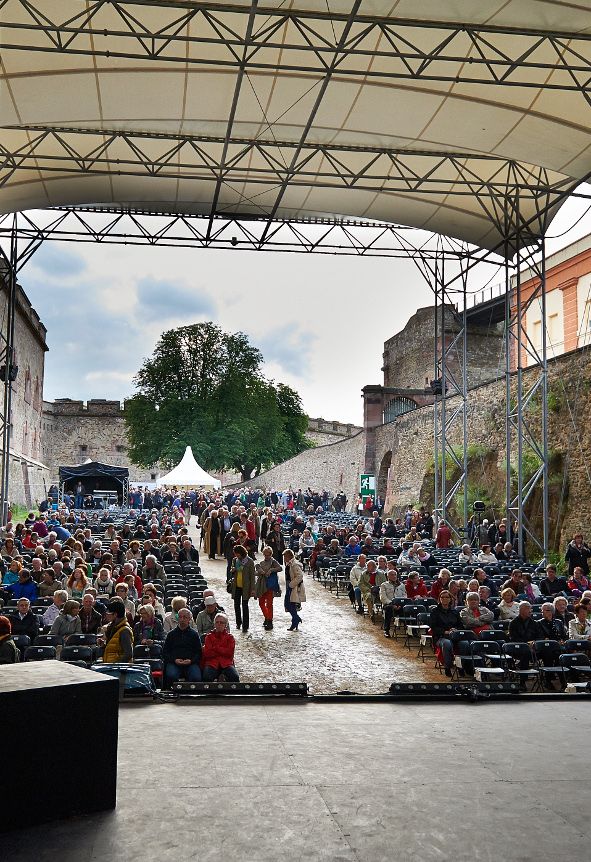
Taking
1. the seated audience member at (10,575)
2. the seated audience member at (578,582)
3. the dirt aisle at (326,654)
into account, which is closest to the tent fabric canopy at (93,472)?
the dirt aisle at (326,654)

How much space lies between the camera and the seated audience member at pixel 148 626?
912 cm

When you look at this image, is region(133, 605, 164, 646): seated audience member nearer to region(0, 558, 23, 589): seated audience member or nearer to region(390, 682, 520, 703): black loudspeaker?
region(390, 682, 520, 703): black loudspeaker

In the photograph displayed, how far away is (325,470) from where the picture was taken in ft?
148

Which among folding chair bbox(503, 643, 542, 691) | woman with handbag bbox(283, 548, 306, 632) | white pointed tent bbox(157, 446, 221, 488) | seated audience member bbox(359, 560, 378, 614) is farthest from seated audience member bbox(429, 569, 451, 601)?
white pointed tent bbox(157, 446, 221, 488)

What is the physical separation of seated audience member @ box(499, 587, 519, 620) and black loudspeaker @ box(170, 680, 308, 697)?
4.48 metres

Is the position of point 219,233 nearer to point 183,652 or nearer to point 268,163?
point 268,163

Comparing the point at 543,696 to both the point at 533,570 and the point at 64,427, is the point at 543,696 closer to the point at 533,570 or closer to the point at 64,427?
the point at 533,570

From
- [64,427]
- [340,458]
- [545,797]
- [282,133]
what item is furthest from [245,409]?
[545,797]

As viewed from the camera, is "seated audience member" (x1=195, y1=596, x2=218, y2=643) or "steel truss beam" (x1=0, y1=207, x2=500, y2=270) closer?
"seated audience member" (x1=195, y1=596, x2=218, y2=643)

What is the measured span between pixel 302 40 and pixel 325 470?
110ft

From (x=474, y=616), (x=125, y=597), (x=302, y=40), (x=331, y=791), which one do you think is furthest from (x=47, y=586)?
(x=302, y=40)

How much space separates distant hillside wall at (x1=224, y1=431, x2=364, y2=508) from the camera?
134 ft

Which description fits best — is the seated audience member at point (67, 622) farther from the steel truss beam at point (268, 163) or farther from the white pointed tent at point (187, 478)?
the white pointed tent at point (187, 478)

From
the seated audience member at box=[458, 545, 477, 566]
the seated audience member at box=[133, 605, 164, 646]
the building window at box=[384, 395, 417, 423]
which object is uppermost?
the building window at box=[384, 395, 417, 423]
